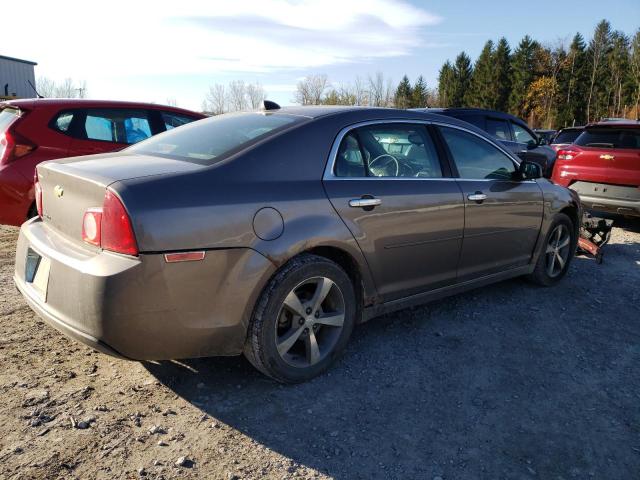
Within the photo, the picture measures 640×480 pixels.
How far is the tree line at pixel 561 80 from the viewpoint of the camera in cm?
4753

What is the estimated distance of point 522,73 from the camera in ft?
191

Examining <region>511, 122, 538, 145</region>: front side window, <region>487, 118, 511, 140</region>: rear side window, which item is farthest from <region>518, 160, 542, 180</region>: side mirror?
<region>511, 122, 538, 145</region>: front side window

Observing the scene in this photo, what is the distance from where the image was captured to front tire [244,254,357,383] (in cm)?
273

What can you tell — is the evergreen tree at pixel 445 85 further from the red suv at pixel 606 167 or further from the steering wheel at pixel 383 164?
the steering wheel at pixel 383 164

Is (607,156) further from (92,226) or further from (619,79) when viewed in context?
(619,79)

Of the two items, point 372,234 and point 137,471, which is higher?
point 372,234

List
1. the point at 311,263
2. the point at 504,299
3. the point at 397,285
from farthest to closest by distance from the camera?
1. the point at 504,299
2. the point at 397,285
3. the point at 311,263

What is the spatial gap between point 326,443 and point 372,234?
1.26 meters

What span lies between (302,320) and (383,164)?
3.86 feet

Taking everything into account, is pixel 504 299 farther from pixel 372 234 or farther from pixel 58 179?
pixel 58 179

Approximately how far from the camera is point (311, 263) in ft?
9.32

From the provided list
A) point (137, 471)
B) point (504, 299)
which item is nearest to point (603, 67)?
point (504, 299)

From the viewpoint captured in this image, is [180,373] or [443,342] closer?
[180,373]

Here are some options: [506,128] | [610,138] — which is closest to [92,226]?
[610,138]
